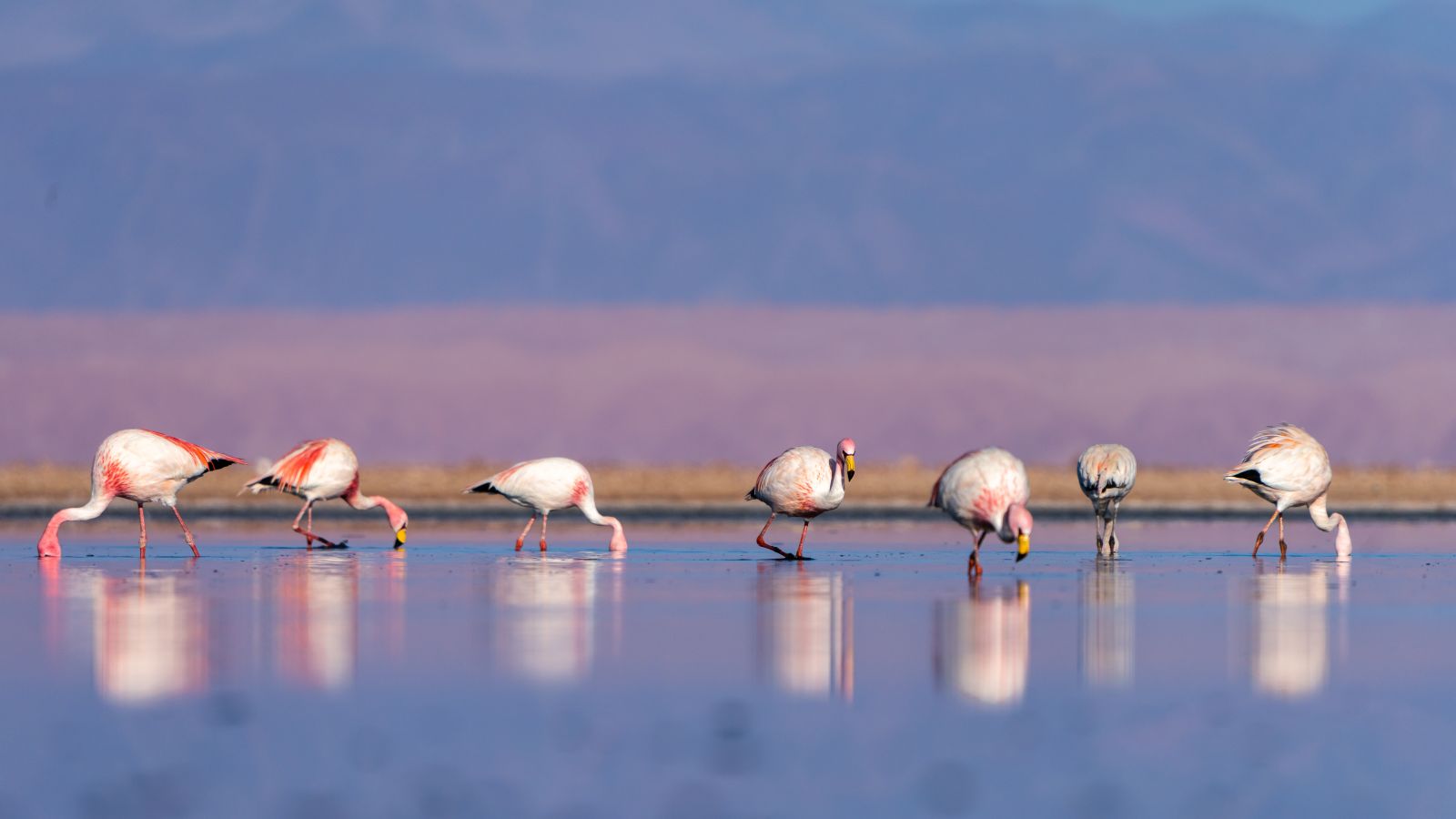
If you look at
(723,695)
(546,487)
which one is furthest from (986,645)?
(546,487)

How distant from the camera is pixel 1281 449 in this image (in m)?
21.7

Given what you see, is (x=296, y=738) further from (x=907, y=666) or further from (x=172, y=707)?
(x=907, y=666)

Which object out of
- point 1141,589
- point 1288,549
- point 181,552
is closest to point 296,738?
point 1141,589

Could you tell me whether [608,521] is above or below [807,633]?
above

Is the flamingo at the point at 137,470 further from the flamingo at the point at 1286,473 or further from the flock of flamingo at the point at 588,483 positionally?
the flamingo at the point at 1286,473

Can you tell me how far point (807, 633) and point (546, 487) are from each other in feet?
33.2

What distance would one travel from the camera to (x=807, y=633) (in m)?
12.8

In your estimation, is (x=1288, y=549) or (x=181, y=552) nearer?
(x=181, y=552)

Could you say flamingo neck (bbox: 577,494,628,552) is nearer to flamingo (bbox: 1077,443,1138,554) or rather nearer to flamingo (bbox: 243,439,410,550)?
flamingo (bbox: 243,439,410,550)

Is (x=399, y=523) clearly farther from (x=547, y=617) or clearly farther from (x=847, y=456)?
(x=547, y=617)

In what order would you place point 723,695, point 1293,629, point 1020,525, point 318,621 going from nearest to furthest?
point 723,695 < point 1293,629 < point 318,621 < point 1020,525

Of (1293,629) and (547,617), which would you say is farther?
(547,617)

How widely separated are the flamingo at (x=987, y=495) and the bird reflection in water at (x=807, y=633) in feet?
4.10

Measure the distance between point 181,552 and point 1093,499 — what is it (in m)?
9.79
